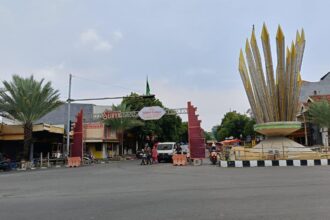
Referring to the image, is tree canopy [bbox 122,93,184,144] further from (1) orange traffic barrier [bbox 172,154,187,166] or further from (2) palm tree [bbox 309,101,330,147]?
(1) orange traffic barrier [bbox 172,154,187,166]

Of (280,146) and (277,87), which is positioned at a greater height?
(277,87)

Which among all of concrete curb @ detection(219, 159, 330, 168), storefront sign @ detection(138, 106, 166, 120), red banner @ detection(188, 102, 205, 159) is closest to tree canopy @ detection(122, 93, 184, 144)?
storefront sign @ detection(138, 106, 166, 120)

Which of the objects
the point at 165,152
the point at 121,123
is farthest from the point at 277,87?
the point at 121,123

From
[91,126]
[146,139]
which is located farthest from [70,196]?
[146,139]

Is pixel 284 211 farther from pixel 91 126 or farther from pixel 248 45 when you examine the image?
pixel 91 126

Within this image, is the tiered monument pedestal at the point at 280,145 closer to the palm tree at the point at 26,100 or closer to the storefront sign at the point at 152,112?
the storefront sign at the point at 152,112

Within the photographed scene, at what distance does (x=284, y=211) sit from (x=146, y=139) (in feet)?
173

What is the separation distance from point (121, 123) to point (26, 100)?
59.3 ft

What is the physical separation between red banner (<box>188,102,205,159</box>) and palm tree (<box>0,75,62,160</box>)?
13.1 metres

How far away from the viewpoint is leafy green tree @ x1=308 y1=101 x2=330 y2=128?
4375 cm

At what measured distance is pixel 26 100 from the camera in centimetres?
2956

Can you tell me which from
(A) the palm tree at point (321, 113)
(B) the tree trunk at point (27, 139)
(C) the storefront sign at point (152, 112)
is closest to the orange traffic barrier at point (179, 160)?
(C) the storefront sign at point (152, 112)

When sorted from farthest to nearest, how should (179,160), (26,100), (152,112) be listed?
(152,112)
(26,100)
(179,160)

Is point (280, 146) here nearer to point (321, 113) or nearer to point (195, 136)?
point (195, 136)
